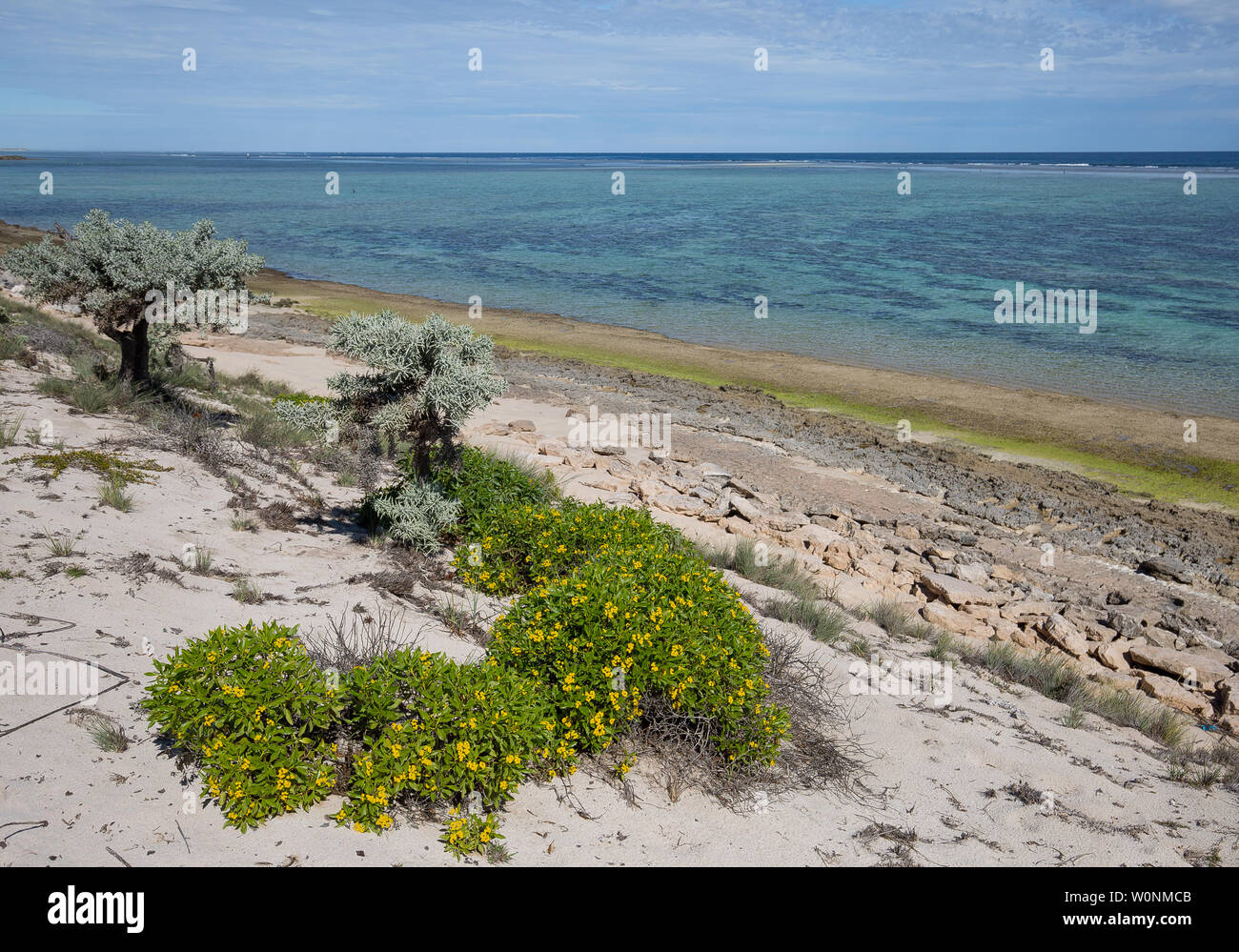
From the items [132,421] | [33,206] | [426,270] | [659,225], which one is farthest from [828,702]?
[33,206]

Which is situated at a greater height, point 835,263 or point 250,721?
point 835,263

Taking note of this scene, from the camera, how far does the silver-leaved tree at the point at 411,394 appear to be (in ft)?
23.9

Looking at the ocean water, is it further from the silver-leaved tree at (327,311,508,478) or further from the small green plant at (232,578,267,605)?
the small green plant at (232,578,267,605)

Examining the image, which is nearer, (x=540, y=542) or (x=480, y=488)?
(x=540, y=542)

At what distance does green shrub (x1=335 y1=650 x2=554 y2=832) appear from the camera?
164 inches

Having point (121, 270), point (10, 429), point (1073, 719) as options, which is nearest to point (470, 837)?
point (1073, 719)

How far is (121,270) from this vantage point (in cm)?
1034

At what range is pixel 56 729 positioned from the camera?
457cm

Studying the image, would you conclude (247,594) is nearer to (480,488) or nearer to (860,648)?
(480,488)

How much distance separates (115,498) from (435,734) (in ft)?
16.1

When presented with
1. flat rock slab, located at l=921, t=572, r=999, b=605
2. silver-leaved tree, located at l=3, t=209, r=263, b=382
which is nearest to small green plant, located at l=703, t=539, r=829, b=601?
flat rock slab, located at l=921, t=572, r=999, b=605

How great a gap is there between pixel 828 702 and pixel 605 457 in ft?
26.2
